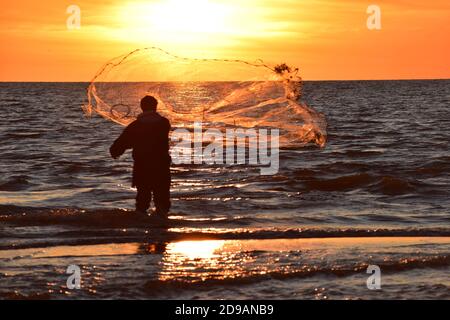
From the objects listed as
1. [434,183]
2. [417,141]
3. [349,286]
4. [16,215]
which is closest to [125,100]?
[16,215]

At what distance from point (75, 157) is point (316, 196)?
10.9 metres

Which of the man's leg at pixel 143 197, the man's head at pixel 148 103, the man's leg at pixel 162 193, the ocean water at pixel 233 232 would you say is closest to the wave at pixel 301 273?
the ocean water at pixel 233 232

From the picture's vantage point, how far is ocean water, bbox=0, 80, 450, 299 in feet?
29.5

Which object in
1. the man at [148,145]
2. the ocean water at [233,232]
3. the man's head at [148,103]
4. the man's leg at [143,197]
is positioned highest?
the man's head at [148,103]

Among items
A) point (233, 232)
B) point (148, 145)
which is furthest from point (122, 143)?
point (233, 232)

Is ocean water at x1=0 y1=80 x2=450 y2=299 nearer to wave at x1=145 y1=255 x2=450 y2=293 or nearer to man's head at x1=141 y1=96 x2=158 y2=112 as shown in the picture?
wave at x1=145 y1=255 x2=450 y2=293

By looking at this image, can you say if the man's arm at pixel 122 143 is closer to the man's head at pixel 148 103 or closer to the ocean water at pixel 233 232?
the man's head at pixel 148 103

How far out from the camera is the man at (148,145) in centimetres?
1218

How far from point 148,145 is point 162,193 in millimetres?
767

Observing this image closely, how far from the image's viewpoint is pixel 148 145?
12.2 meters

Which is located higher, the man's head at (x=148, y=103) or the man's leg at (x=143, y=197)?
the man's head at (x=148, y=103)

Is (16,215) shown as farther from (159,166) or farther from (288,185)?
(288,185)

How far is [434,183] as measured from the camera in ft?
60.5

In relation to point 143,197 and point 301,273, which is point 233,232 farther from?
point 301,273
